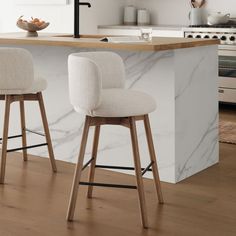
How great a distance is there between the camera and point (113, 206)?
3453mm

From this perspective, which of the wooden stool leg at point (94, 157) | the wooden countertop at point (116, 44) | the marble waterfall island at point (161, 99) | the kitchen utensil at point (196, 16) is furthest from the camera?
the kitchen utensil at point (196, 16)

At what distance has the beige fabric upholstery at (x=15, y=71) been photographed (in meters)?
3.80

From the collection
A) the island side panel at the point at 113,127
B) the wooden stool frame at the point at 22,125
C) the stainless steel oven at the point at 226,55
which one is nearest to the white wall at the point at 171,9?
the stainless steel oven at the point at 226,55

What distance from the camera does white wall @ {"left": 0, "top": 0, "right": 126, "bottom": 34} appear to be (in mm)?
7059

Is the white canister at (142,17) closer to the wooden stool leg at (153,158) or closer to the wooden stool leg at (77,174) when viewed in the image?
the wooden stool leg at (153,158)

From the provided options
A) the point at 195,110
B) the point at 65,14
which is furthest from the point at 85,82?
the point at 65,14

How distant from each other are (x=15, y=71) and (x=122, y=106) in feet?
3.38

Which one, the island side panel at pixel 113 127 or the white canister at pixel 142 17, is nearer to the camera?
the island side panel at pixel 113 127

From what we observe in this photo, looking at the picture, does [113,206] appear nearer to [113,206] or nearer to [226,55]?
[113,206]

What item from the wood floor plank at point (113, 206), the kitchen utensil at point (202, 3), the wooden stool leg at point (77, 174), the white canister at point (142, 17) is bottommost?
the wood floor plank at point (113, 206)

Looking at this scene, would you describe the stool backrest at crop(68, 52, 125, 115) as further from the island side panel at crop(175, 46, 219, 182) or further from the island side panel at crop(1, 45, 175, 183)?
the island side panel at crop(175, 46, 219, 182)

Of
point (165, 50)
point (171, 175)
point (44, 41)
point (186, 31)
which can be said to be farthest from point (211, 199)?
point (186, 31)

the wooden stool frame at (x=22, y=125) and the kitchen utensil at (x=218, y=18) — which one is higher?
the kitchen utensil at (x=218, y=18)

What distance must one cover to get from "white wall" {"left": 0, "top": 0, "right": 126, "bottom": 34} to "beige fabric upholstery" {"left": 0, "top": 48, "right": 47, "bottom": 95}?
325cm
